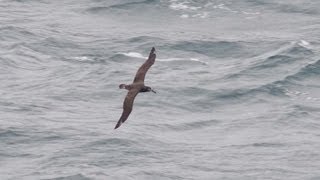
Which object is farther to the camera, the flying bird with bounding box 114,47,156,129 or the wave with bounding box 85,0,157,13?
the wave with bounding box 85,0,157,13

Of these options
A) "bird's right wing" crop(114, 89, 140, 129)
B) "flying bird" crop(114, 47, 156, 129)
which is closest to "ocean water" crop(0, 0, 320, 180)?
"flying bird" crop(114, 47, 156, 129)

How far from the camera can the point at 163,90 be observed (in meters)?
43.5

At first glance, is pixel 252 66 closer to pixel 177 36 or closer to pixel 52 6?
pixel 177 36

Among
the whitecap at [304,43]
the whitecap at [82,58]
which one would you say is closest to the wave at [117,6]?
the whitecap at [82,58]

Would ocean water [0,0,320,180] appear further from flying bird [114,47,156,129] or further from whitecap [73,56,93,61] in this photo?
flying bird [114,47,156,129]

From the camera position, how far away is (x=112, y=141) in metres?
38.2

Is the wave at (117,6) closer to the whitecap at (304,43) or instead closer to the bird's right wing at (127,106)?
the whitecap at (304,43)

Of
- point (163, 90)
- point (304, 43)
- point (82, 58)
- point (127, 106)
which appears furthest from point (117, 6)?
point (127, 106)

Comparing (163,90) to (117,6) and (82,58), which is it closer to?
(82,58)

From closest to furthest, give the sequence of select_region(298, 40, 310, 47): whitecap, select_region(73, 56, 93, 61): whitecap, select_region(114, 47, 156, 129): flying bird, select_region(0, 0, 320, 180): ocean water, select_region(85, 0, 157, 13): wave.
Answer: select_region(114, 47, 156, 129): flying bird → select_region(0, 0, 320, 180): ocean water → select_region(73, 56, 93, 61): whitecap → select_region(298, 40, 310, 47): whitecap → select_region(85, 0, 157, 13): wave

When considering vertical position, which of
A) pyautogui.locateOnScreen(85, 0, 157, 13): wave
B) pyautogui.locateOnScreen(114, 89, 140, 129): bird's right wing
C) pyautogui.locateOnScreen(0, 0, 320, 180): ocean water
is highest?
pyautogui.locateOnScreen(114, 89, 140, 129): bird's right wing

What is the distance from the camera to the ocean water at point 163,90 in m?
36.6

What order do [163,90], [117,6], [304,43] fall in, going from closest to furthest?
[163,90] < [304,43] < [117,6]

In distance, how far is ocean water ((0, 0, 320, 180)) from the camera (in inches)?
1442
